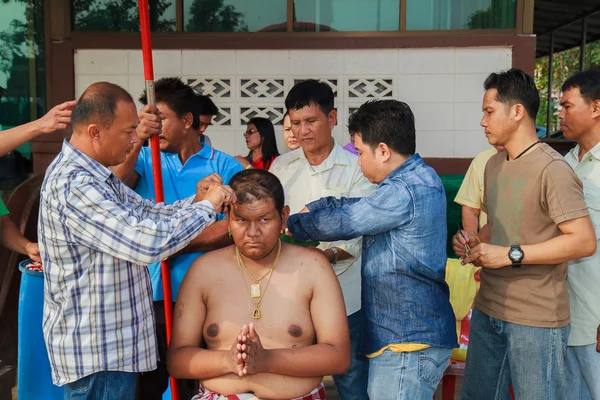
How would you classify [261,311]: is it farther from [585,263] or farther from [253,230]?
[585,263]

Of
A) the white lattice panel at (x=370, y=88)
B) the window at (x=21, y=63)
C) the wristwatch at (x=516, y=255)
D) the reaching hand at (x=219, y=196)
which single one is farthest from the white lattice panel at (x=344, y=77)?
the reaching hand at (x=219, y=196)

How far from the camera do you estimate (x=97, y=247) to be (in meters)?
2.19

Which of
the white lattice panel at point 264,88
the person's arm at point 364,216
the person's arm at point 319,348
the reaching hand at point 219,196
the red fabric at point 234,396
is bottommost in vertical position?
the red fabric at point 234,396

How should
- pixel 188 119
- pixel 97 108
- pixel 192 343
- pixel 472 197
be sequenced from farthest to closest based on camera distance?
1. pixel 472 197
2. pixel 188 119
3. pixel 192 343
4. pixel 97 108

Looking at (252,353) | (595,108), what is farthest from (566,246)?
(252,353)

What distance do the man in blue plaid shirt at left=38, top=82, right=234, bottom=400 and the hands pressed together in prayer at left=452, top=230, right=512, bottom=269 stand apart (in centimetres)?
102

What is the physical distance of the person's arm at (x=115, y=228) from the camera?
2.15 meters

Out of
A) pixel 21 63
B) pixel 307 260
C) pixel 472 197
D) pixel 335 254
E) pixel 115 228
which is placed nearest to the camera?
pixel 115 228

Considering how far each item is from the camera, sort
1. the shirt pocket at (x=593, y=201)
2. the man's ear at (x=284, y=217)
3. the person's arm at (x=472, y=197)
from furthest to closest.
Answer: the person's arm at (x=472, y=197)
the shirt pocket at (x=593, y=201)
the man's ear at (x=284, y=217)

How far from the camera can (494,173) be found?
280 centimetres

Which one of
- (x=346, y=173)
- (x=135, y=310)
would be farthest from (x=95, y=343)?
(x=346, y=173)

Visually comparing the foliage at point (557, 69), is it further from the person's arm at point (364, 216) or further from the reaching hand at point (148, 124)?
the reaching hand at point (148, 124)

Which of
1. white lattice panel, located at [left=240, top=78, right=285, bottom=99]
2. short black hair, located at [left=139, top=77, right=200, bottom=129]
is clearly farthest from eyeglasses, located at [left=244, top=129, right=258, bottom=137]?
short black hair, located at [left=139, top=77, right=200, bottom=129]

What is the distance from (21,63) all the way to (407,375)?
4.99 meters
